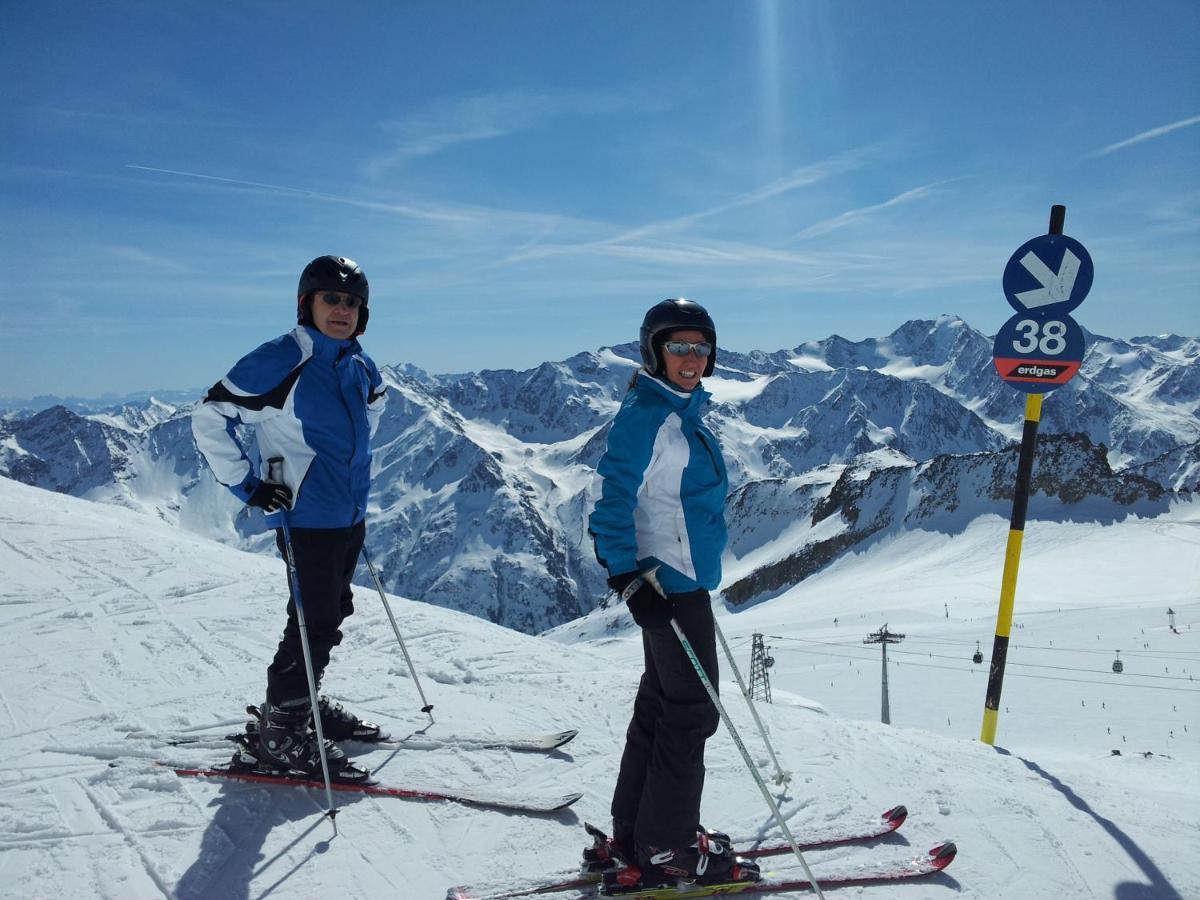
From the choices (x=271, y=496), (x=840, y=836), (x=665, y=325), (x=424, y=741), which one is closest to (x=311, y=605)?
(x=271, y=496)

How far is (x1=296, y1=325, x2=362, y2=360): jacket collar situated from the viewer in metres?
4.93

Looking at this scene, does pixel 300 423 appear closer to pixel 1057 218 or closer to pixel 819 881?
pixel 819 881

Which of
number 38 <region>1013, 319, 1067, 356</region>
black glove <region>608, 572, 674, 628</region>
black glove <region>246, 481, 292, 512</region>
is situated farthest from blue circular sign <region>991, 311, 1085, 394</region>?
black glove <region>246, 481, 292, 512</region>

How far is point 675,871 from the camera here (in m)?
3.82

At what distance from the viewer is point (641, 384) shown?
386 centimetres

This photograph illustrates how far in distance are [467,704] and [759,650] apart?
802 inches

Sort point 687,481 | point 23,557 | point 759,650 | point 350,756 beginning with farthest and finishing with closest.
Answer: point 759,650 < point 23,557 < point 350,756 < point 687,481

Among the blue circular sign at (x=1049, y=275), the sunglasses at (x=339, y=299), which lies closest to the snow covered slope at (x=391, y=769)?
the sunglasses at (x=339, y=299)

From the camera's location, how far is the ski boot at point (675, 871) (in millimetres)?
3812

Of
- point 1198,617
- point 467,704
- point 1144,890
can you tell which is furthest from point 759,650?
point 1144,890

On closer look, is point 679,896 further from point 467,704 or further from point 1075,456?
point 1075,456

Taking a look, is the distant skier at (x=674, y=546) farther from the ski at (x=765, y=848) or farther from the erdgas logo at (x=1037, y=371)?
the erdgas logo at (x=1037, y=371)

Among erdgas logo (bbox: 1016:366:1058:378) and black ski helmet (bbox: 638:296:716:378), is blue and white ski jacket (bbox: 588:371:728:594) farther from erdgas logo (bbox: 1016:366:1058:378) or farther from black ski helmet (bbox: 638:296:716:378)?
erdgas logo (bbox: 1016:366:1058:378)

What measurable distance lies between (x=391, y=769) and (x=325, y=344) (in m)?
3.08
